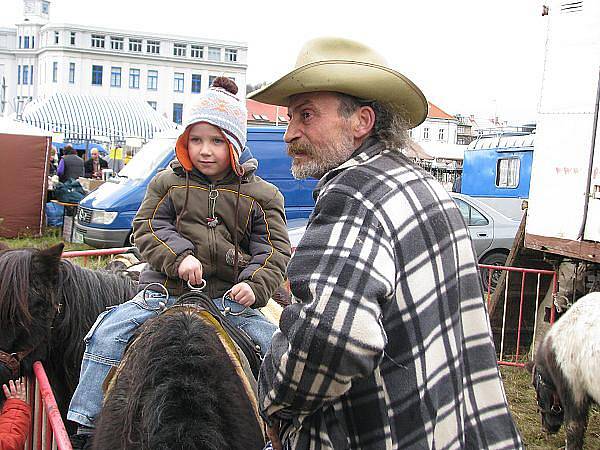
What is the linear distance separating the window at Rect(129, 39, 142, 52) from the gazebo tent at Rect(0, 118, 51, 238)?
69.5 m

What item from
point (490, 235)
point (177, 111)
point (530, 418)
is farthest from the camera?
point (177, 111)

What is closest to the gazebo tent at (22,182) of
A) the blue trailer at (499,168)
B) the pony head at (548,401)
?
the blue trailer at (499,168)

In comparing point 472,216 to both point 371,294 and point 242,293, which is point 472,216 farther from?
point 371,294

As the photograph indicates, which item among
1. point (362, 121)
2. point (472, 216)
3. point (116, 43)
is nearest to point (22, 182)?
point (472, 216)

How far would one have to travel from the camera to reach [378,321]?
1.45 metres

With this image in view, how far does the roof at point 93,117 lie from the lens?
3575 centimetres

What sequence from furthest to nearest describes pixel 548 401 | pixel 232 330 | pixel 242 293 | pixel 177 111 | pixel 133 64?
pixel 177 111, pixel 133 64, pixel 548 401, pixel 242 293, pixel 232 330

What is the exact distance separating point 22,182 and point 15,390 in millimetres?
12802

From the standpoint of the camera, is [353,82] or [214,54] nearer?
[353,82]

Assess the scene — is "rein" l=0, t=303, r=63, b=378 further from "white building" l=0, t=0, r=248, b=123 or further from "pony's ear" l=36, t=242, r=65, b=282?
"white building" l=0, t=0, r=248, b=123

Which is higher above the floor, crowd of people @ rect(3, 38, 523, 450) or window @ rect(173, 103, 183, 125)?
window @ rect(173, 103, 183, 125)

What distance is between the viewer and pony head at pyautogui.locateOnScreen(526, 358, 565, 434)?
5.51 metres

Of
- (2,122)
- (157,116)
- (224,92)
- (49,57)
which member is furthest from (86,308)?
(49,57)

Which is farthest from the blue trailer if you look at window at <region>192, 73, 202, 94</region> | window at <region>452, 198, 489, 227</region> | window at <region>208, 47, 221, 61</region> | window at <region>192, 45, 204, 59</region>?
window at <region>192, 45, 204, 59</region>
